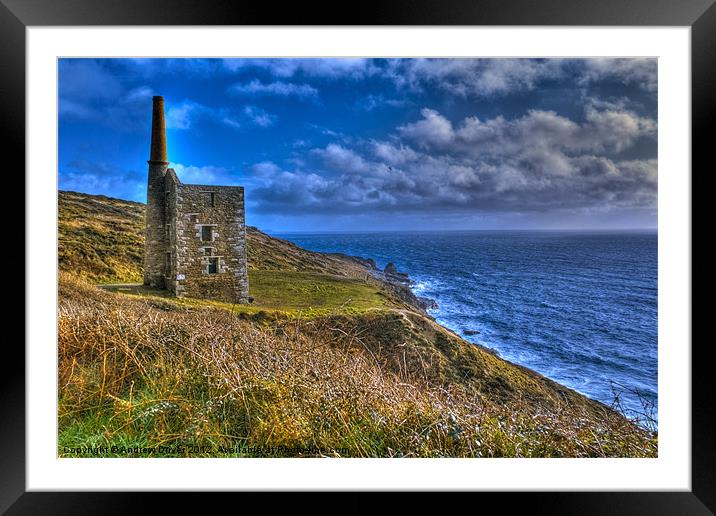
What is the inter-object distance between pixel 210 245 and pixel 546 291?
6006 millimetres

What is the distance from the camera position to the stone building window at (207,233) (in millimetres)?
5995

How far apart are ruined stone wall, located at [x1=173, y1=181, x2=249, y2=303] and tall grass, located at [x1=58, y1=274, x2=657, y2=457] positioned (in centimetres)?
319

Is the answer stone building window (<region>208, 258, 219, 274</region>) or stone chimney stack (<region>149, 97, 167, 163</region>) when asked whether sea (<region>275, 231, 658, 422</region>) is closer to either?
stone building window (<region>208, 258, 219, 274</region>)

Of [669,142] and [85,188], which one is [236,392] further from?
[85,188]

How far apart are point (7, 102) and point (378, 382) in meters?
2.57

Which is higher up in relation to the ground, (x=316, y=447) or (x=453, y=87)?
(x=453, y=87)

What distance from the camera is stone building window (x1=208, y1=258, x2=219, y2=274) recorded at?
19.5 ft

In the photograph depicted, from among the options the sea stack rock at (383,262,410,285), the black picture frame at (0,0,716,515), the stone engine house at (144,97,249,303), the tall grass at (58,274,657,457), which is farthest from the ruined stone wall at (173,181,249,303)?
the black picture frame at (0,0,716,515)

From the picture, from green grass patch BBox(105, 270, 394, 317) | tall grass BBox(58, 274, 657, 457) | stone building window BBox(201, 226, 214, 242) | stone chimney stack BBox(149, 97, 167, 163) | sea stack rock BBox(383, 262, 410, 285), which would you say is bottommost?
tall grass BBox(58, 274, 657, 457)

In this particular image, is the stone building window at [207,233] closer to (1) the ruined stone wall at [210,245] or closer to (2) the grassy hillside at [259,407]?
(1) the ruined stone wall at [210,245]
